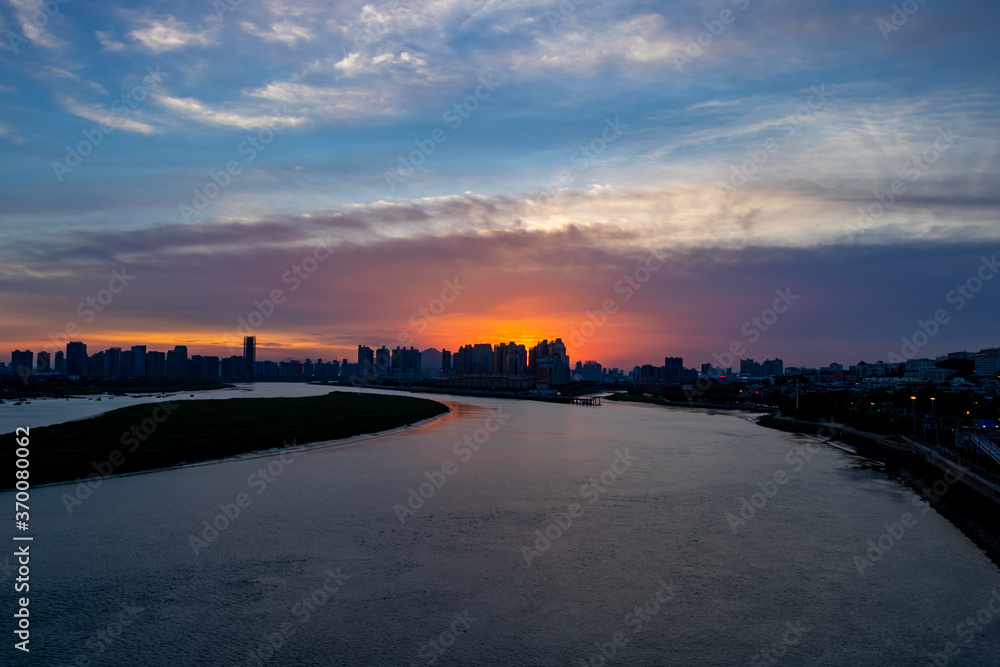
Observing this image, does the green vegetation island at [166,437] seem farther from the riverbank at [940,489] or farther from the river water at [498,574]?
the riverbank at [940,489]

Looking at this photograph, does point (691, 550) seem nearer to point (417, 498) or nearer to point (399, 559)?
point (399, 559)

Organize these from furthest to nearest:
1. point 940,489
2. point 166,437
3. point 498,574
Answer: point 166,437, point 940,489, point 498,574

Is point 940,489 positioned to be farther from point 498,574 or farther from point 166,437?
point 166,437

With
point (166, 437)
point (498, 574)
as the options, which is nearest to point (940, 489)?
point (498, 574)

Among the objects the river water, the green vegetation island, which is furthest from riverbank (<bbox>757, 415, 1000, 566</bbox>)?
the green vegetation island

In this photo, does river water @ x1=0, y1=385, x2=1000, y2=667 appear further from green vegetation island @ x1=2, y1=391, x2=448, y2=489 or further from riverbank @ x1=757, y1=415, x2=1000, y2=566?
green vegetation island @ x1=2, y1=391, x2=448, y2=489

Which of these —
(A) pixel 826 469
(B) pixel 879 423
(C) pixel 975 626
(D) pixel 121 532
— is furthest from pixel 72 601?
Answer: (B) pixel 879 423

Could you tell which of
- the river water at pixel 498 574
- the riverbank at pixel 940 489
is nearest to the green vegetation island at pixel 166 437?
the river water at pixel 498 574

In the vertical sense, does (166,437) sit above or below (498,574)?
above
